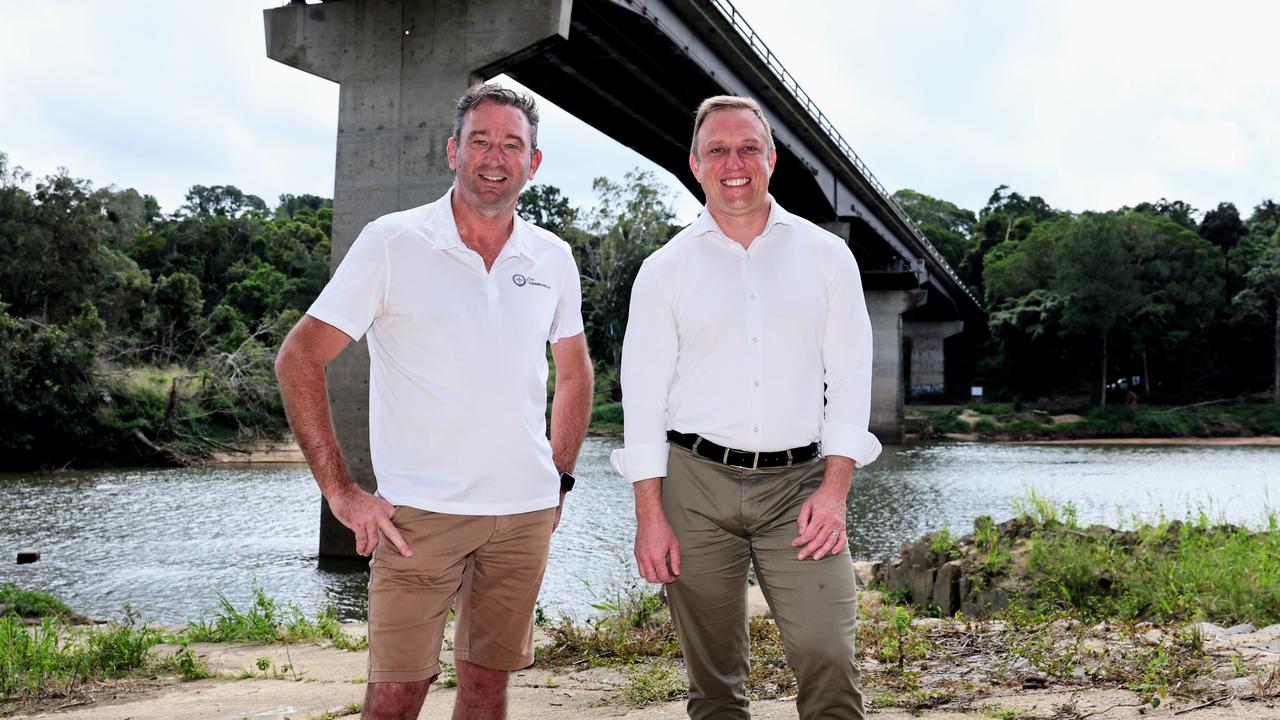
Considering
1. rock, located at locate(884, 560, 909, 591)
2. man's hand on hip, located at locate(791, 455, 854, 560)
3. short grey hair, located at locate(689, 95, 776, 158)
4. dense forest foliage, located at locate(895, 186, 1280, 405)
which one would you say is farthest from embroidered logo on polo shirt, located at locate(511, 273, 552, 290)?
dense forest foliage, located at locate(895, 186, 1280, 405)

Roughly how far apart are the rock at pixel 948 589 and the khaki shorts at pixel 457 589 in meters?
5.72

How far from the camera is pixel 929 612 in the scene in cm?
779

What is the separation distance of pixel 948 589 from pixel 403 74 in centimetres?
896

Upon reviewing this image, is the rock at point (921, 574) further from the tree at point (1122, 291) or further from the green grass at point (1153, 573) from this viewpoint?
the tree at point (1122, 291)

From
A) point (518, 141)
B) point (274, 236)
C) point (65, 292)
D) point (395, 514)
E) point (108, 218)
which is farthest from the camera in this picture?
point (274, 236)

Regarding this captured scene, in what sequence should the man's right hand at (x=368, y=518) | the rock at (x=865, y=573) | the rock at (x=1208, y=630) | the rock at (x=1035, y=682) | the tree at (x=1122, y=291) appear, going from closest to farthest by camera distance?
the man's right hand at (x=368, y=518)
the rock at (x=1035, y=682)
the rock at (x=1208, y=630)
the rock at (x=865, y=573)
the tree at (x=1122, y=291)

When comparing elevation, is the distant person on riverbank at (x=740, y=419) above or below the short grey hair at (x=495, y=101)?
below

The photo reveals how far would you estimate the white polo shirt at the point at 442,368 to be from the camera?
2682 millimetres

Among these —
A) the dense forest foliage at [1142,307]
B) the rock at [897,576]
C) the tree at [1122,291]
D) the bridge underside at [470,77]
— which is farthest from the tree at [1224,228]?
the rock at [897,576]

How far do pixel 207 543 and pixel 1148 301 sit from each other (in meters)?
45.4

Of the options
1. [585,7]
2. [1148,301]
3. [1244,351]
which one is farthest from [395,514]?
[1244,351]

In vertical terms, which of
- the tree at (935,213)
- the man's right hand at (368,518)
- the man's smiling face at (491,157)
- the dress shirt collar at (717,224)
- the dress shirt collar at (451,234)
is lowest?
the man's right hand at (368,518)

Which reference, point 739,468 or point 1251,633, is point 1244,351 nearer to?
point 1251,633

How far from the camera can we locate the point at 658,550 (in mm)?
2805
